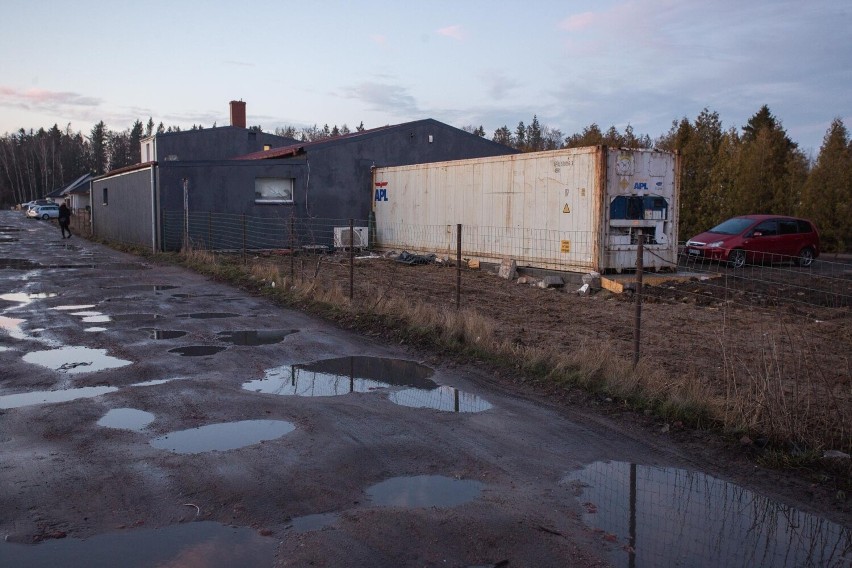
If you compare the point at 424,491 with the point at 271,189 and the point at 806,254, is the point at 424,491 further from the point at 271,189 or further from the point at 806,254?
the point at 271,189

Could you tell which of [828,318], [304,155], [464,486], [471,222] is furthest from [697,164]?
[464,486]

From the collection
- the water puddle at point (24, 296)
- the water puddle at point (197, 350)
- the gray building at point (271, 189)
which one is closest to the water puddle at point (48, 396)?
the water puddle at point (197, 350)

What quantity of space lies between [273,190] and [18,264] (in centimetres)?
873

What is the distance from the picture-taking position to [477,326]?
30.3 feet

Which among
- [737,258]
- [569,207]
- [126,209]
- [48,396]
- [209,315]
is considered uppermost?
[126,209]

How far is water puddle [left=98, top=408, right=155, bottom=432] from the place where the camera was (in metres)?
5.95

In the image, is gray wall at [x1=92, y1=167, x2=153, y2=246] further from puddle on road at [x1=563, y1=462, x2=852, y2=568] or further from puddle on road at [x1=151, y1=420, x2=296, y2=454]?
puddle on road at [x1=563, y1=462, x2=852, y2=568]

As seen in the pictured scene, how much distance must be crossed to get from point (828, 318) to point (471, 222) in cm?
1023

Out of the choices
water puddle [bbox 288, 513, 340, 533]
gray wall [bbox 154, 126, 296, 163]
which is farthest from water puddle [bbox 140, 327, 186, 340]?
gray wall [bbox 154, 126, 296, 163]

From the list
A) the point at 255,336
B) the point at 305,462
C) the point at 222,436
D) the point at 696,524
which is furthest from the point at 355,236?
the point at 696,524

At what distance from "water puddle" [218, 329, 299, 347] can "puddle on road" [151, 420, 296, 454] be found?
3.61 m

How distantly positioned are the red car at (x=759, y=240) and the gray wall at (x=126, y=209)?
1862cm

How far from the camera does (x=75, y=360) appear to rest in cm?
832

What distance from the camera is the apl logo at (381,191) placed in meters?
25.8
